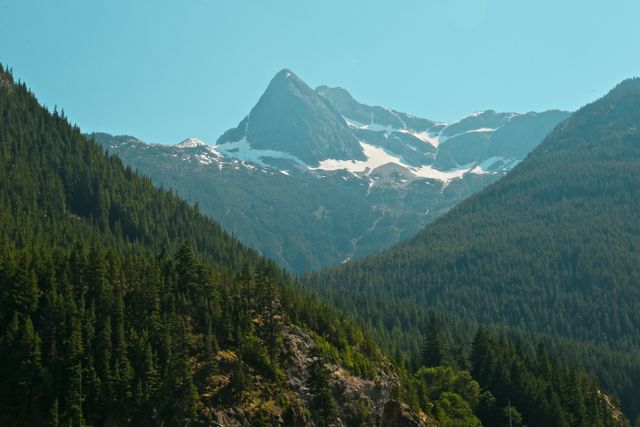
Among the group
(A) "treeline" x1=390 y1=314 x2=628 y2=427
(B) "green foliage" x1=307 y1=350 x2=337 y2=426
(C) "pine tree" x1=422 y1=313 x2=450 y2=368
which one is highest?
(C) "pine tree" x1=422 y1=313 x2=450 y2=368

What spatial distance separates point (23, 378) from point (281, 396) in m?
30.0

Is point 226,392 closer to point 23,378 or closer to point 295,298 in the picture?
point 23,378

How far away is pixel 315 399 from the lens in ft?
299

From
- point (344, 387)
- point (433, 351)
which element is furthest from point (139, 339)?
point (433, 351)

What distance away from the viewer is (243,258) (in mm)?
194125

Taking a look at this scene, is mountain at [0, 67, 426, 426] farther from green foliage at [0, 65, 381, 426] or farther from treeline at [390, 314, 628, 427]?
treeline at [390, 314, 628, 427]

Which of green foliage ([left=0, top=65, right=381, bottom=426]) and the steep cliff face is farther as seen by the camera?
the steep cliff face

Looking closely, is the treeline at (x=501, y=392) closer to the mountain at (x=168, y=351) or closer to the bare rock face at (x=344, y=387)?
the bare rock face at (x=344, y=387)

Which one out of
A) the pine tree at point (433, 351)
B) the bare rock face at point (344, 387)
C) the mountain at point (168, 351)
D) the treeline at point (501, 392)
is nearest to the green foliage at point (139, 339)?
the mountain at point (168, 351)

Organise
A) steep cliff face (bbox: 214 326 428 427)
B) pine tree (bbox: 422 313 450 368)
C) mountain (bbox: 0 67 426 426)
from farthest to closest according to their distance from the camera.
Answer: pine tree (bbox: 422 313 450 368)
steep cliff face (bbox: 214 326 428 427)
mountain (bbox: 0 67 426 426)

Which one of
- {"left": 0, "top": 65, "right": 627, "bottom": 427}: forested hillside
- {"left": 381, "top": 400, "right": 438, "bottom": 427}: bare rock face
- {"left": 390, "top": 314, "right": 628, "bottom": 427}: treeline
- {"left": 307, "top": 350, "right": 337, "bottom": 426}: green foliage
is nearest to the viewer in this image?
{"left": 0, "top": 65, "right": 627, "bottom": 427}: forested hillside

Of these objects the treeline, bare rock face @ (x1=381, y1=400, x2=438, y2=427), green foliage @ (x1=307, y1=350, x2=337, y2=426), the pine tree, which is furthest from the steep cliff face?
the pine tree

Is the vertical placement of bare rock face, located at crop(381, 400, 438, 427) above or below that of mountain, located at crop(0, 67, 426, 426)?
below

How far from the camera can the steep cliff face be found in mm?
84125
